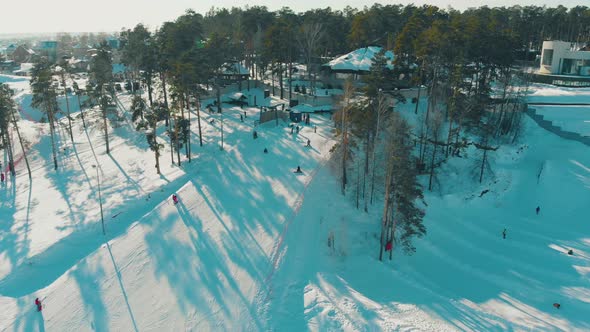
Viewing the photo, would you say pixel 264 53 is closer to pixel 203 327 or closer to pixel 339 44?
pixel 339 44

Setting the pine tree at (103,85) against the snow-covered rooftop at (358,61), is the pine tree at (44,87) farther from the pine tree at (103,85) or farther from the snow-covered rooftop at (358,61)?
the snow-covered rooftop at (358,61)

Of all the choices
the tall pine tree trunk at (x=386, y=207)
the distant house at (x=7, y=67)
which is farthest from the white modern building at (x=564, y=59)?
the distant house at (x=7, y=67)

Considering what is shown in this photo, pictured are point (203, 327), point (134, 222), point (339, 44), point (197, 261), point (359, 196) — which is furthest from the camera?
point (339, 44)

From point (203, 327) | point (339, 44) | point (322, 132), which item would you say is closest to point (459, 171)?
point (322, 132)

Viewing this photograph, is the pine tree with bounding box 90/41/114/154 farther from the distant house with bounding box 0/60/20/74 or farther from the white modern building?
the distant house with bounding box 0/60/20/74

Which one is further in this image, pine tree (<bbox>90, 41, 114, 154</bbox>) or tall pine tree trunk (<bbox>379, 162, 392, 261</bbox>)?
pine tree (<bbox>90, 41, 114, 154</bbox>)

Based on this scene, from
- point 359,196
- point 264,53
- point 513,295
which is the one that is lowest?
point 513,295

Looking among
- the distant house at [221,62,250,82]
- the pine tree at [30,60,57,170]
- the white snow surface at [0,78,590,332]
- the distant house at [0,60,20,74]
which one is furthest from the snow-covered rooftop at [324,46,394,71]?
the distant house at [0,60,20,74]
